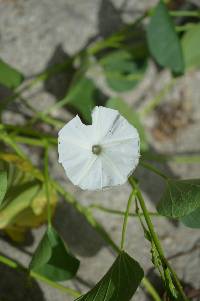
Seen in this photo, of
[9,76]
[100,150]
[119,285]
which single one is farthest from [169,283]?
[9,76]

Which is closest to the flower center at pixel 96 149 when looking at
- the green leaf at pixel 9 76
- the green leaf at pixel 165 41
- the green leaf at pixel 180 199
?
the green leaf at pixel 180 199

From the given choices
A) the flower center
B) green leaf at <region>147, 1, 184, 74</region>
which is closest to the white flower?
the flower center

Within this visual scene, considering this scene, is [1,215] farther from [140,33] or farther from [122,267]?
[140,33]

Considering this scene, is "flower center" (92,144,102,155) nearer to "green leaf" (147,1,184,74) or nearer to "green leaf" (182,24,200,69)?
"green leaf" (147,1,184,74)

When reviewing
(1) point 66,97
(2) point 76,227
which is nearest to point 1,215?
(2) point 76,227

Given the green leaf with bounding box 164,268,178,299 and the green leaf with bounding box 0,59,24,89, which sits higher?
the green leaf with bounding box 0,59,24,89

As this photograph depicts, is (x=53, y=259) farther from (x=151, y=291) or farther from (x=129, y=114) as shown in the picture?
(x=129, y=114)

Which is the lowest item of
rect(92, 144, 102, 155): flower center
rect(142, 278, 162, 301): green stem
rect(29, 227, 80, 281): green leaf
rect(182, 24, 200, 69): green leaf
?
rect(142, 278, 162, 301): green stem
